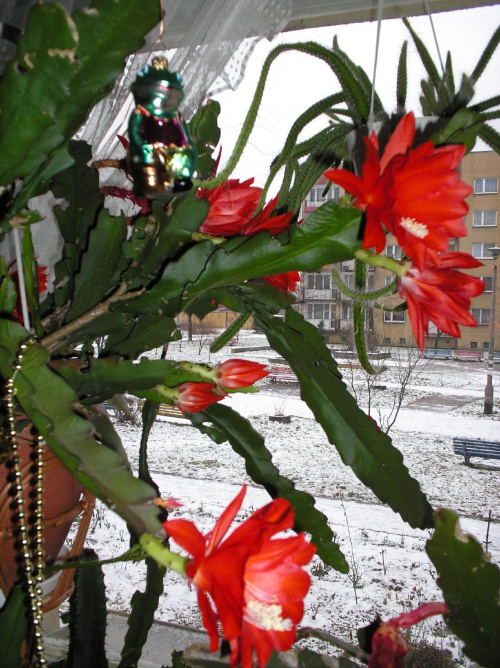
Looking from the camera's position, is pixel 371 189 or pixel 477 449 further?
pixel 477 449

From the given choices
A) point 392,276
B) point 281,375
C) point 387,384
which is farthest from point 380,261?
point 387,384

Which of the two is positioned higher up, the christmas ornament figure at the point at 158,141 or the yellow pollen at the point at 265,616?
the christmas ornament figure at the point at 158,141

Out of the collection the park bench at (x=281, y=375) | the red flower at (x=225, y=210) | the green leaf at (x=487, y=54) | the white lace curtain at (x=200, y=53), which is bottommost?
the park bench at (x=281, y=375)

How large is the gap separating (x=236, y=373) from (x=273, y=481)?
0.32 ft

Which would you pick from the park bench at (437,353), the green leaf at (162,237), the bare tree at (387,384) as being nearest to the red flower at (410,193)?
the green leaf at (162,237)

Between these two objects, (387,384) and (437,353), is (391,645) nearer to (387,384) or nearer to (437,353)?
(437,353)

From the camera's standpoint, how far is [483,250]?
137cm

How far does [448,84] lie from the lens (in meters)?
0.55

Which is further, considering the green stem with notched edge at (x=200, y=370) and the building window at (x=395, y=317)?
the building window at (x=395, y=317)

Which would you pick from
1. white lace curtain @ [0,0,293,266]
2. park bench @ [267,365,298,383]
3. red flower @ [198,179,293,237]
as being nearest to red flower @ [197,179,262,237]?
red flower @ [198,179,293,237]

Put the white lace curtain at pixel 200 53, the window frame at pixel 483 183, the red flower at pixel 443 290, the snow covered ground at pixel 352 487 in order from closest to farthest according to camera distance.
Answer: the red flower at pixel 443 290 < the white lace curtain at pixel 200 53 < the window frame at pixel 483 183 < the snow covered ground at pixel 352 487

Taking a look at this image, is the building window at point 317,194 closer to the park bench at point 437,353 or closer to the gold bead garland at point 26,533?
the park bench at point 437,353

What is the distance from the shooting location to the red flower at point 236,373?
1.42ft

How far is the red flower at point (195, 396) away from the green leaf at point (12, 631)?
20cm
